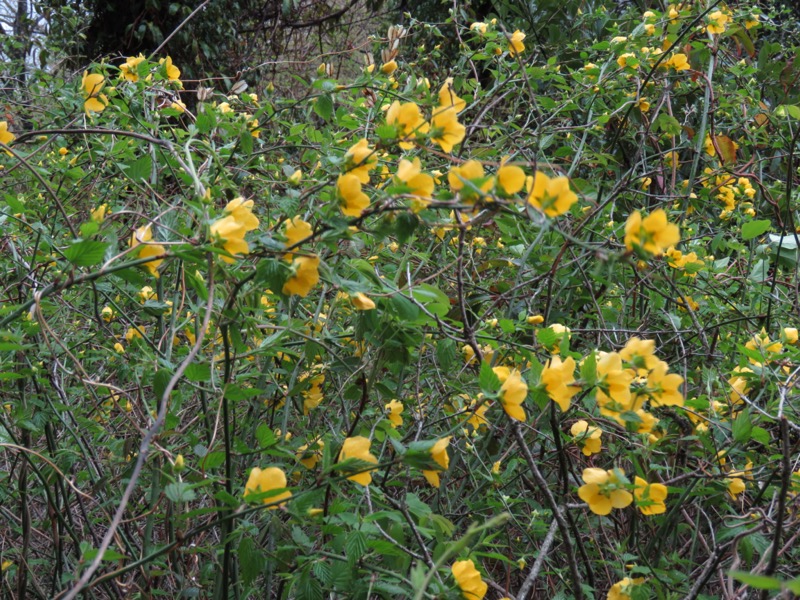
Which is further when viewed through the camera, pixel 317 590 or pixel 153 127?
pixel 153 127

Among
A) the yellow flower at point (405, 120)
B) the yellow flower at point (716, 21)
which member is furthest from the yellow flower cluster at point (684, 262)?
the yellow flower at point (405, 120)

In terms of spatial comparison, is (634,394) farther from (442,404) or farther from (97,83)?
(97,83)

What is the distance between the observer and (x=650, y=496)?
98cm

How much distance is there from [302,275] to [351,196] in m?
0.11

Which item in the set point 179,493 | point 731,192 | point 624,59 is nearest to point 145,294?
point 179,493

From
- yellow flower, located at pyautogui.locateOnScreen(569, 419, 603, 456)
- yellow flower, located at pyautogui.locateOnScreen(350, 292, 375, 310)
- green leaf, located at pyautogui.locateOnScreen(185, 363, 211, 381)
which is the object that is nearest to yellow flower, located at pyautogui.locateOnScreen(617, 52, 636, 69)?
yellow flower, located at pyautogui.locateOnScreen(569, 419, 603, 456)

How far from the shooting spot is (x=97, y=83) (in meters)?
1.27

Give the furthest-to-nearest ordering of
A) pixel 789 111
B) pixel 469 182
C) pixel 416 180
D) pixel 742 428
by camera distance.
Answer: pixel 789 111 < pixel 742 428 < pixel 416 180 < pixel 469 182

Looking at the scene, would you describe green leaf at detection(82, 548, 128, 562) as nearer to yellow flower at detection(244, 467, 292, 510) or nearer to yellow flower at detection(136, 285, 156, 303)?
yellow flower at detection(244, 467, 292, 510)

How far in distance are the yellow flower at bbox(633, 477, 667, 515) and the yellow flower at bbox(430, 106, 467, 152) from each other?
507 mm

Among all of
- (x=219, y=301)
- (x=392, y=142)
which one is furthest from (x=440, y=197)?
(x=219, y=301)

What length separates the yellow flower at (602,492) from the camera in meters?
0.92

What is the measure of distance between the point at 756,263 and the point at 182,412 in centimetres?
158

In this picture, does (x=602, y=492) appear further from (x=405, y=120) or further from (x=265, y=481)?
(x=405, y=120)
